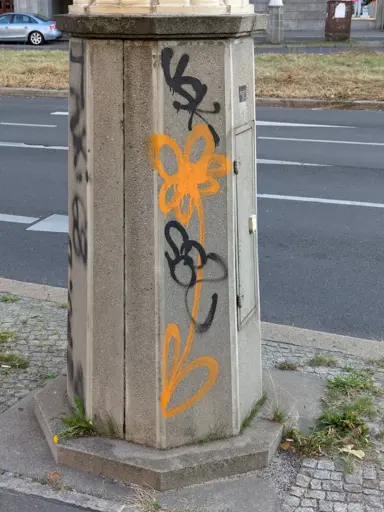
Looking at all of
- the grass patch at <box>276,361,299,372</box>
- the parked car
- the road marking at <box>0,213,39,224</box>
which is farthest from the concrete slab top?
the parked car

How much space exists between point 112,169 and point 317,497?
1814mm

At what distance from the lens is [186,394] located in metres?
3.94

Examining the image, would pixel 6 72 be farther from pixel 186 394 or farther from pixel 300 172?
pixel 186 394

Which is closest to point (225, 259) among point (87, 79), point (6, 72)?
point (87, 79)

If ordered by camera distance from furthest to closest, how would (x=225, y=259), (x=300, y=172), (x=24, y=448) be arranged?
(x=300, y=172), (x=24, y=448), (x=225, y=259)

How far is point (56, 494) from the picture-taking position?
3781 mm

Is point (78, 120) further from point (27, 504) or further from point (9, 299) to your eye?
point (9, 299)

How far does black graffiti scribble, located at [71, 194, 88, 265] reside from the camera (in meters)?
3.92

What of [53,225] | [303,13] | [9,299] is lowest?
[9,299]

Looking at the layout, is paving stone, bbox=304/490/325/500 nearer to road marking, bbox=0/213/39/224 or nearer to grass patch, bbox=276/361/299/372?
grass patch, bbox=276/361/299/372

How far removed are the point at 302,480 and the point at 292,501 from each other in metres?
0.19

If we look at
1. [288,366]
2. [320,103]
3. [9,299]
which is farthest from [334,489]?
[320,103]

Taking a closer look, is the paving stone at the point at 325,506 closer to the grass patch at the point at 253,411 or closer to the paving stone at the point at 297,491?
the paving stone at the point at 297,491

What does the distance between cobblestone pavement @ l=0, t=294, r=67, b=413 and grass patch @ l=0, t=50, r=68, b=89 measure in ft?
46.9
